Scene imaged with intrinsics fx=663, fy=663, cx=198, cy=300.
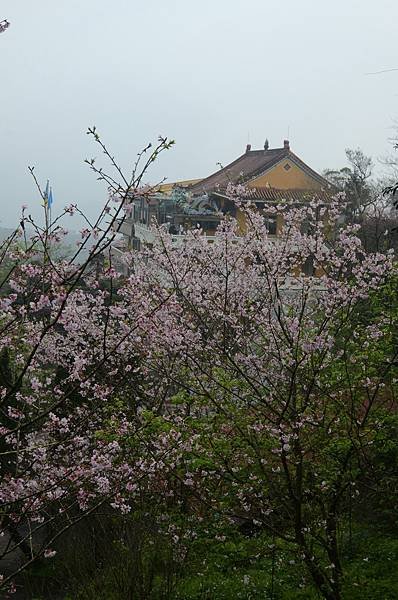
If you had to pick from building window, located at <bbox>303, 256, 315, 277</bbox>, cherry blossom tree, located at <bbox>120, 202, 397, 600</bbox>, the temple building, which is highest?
the temple building

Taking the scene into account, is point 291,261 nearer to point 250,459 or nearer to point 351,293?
point 351,293

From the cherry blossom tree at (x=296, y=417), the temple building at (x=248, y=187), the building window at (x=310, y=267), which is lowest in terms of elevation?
the cherry blossom tree at (x=296, y=417)

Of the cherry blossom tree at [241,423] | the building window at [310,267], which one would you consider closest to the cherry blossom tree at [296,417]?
the cherry blossom tree at [241,423]

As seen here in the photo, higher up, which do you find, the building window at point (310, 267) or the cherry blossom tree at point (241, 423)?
the building window at point (310, 267)

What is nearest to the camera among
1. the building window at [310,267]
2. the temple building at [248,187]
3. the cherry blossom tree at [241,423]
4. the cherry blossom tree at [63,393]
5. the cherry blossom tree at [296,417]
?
the cherry blossom tree at [63,393]

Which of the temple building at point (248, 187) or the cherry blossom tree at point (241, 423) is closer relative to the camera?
the cherry blossom tree at point (241, 423)

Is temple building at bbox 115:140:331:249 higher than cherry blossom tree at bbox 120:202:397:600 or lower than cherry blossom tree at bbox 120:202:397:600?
higher

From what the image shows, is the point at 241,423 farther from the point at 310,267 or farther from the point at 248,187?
the point at 248,187

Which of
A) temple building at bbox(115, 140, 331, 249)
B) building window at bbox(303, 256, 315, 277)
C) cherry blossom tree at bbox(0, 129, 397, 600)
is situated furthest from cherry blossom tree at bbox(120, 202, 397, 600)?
temple building at bbox(115, 140, 331, 249)

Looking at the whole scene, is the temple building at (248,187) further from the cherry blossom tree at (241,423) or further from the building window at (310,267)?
the cherry blossom tree at (241,423)

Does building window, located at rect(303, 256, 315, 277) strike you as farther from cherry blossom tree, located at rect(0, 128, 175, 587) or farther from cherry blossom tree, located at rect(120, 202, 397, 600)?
cherry blossom tree, located at rect(0, 128, 175, 587)

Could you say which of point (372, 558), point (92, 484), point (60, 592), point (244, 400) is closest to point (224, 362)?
point (244, 400)

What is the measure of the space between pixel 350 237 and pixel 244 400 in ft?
9.22

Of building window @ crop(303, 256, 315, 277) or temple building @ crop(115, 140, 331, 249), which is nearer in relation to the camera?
building window @ crop(303, 256, 315, 277)
